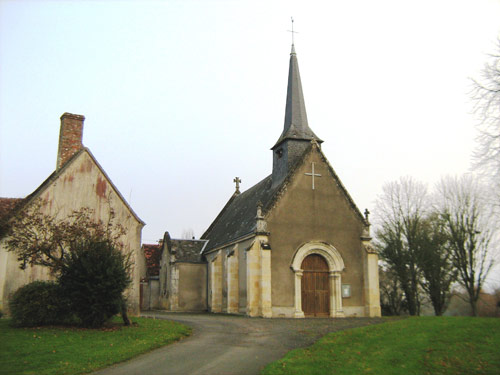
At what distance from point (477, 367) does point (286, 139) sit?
21.6 metres

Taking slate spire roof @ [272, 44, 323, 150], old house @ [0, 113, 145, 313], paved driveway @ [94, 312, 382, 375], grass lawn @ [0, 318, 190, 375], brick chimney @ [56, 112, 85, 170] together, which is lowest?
paved driveway @ [94, 312, 382, 375]

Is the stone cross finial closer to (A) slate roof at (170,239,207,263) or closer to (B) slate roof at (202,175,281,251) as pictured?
(B) slate roof at (202,175,281,251)

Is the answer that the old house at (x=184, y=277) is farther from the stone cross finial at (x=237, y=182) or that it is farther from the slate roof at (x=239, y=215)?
the stone cross finial at (x=237, y=182)

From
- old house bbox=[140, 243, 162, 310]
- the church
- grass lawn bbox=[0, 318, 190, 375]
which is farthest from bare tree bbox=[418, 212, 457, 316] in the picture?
grass lawn bbox=[0, 318, 190, 375]

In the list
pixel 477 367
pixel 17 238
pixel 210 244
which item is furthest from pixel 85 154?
pixel 477 367

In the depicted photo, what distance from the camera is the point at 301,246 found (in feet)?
93.5

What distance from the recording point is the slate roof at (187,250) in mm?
39312

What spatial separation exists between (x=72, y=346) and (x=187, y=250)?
2664 cm

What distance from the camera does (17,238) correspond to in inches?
714

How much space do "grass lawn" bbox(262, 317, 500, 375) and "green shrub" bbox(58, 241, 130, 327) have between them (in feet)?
25.7

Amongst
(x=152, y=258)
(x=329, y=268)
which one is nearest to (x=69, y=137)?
(x=329, y=268)

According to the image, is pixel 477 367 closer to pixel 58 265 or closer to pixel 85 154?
pixel 58 265

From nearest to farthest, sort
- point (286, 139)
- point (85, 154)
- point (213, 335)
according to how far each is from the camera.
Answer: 1. point (213, 335)
2. point (85, 154)
3. point (286, 139)

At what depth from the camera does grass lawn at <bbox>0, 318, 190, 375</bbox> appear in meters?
11.7
